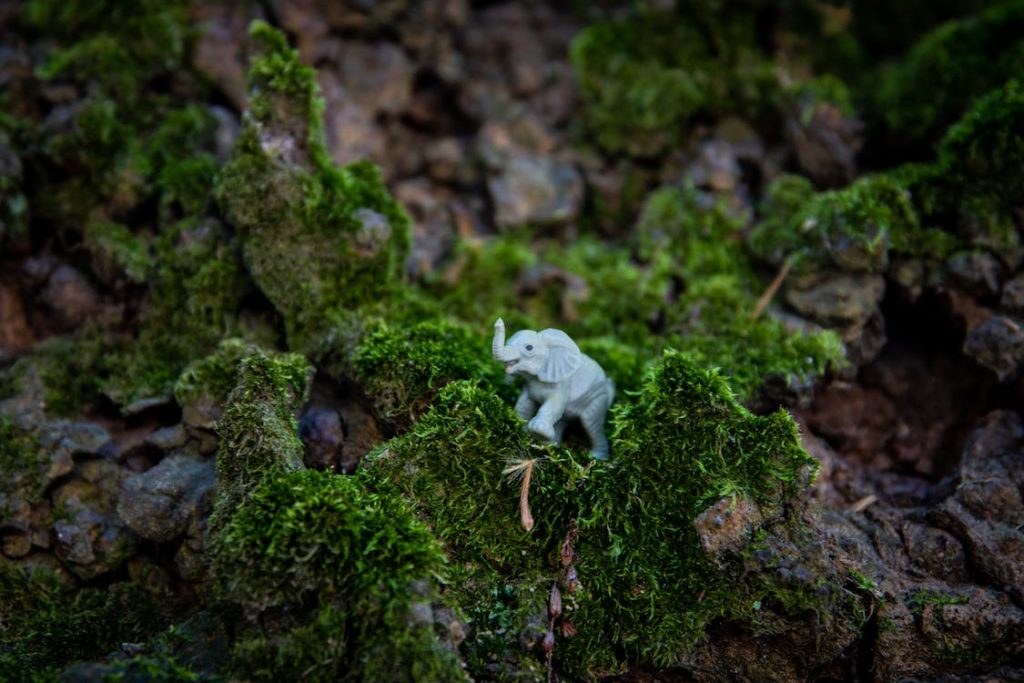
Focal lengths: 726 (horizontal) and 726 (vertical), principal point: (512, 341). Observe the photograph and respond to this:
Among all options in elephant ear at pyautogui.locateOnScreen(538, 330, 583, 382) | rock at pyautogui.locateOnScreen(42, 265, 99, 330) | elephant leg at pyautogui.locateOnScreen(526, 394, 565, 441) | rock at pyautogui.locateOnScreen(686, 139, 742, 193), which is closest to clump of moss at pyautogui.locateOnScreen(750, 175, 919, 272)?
rock at pyautogui.locateOnScreen(686, 139, 742, 193)

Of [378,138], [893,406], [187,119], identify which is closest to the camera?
[893,406]

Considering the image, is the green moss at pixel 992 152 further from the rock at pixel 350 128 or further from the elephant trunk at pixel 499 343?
the rock at pixel 350 128

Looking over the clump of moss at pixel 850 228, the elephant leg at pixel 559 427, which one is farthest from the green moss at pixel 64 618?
the clump of moss at pixel 850 228

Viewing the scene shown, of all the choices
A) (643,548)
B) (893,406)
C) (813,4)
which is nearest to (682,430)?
(643,548)

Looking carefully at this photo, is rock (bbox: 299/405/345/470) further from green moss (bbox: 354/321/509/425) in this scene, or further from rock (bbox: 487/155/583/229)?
rock (bbox: 487/155/583/229)

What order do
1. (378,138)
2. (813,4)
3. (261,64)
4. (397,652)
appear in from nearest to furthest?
1. (397,652)
2. (261,64)
3. (378,138)
4. (813,4)

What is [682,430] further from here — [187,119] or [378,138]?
[187,119]

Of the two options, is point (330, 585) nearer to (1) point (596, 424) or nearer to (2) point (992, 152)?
(1) point (596, 424)
